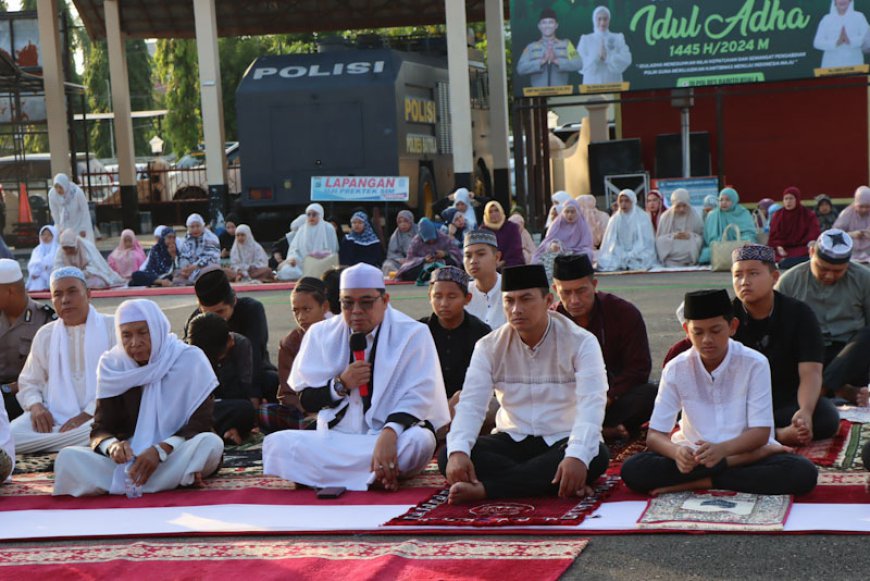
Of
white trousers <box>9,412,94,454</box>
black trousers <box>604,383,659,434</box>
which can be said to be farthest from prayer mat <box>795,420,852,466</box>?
white trousers <box>9,412,94,454</box>

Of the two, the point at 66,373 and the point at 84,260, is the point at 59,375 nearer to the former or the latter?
the point at 66,373

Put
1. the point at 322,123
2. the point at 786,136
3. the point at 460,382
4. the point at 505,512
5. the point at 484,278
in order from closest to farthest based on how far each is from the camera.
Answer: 1. the point at 505,512
2. the point at 460,382
3. the point at 484,278
4. the point at 322,123
5. the point at 786,136

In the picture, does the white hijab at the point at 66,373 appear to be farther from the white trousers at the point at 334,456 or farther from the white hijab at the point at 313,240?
the white hijab at the point at 313,240

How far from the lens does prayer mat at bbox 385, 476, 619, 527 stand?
178 inches

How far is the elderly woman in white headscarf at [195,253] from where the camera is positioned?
16.3 meters

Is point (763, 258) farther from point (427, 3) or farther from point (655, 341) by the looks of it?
point (427, 3)

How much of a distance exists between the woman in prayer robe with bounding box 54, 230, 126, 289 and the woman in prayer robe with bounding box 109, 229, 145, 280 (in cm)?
72

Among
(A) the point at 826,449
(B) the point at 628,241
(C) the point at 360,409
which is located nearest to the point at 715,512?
(A) the point at 826,449

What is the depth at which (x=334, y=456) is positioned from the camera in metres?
5.31

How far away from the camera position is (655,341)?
30.6ft

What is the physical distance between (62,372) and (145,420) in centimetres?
130

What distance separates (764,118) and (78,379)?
1654 centimetres

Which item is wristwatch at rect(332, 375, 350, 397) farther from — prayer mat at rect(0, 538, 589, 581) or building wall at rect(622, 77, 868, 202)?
building wall at rect(622, 77, 868, 202)

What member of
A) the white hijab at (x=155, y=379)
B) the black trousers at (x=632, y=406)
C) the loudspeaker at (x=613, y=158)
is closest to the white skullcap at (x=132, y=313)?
the white hijab at (x=155, y=379)
